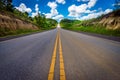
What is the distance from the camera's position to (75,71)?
4.56 metres

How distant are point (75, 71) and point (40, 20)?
96.1 meters

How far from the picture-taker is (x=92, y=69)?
481cm

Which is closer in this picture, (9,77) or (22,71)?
(9,77)

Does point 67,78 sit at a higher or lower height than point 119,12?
lower

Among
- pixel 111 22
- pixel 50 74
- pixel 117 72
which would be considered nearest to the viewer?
pixel 50 74

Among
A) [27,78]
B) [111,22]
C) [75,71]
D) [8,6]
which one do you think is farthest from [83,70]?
[8,6]

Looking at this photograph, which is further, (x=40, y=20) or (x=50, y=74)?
(x=40, y=20)

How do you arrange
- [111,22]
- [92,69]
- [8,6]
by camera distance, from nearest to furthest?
[92,69] < [111,22] < [8,6]

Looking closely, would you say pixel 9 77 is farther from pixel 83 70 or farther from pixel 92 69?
pixel 92 69

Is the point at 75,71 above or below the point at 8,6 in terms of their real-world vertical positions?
below

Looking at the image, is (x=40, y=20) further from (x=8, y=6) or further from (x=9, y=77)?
(x=9, y=77)

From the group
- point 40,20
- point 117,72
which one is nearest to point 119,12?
point 117,72

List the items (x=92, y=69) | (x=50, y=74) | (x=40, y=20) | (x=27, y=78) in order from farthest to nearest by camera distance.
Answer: (x=40, y=20) < (x=92, y=69) < (x=50, y=74) < (x=27, y=78)

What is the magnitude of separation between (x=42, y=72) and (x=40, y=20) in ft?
315
